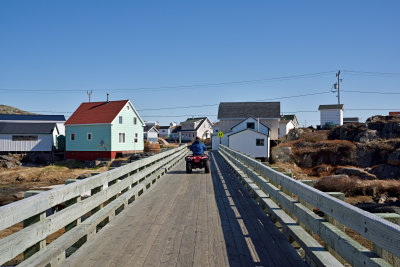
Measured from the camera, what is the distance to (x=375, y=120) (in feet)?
167

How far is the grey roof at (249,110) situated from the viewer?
60.0 m

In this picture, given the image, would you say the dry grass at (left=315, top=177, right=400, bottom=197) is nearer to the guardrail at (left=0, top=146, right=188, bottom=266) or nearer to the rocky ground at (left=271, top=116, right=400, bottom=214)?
the rocky ground at (left=271, top=116, right=400, bottom=214)

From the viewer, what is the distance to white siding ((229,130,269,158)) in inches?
1891

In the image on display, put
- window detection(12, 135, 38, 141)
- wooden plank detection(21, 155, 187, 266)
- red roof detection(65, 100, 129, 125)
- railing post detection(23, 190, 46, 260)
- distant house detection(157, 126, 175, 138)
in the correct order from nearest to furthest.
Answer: wooden plank detection(21, 155, 187, 266), railing post detection(23, 190, 46, 260), red roof detection(65, 100, 129, 125), window detection(12, 135, 38, 141), distant house detection(157, 126, 175, 138)

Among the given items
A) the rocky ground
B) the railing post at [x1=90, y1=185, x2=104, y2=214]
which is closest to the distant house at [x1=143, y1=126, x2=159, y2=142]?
the rocky ground

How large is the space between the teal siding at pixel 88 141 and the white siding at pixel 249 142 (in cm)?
1620

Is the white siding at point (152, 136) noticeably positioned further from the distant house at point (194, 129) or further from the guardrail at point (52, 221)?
the guardrail at point (52, 221)

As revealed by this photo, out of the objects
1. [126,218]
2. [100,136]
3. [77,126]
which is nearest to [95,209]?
[126,218]

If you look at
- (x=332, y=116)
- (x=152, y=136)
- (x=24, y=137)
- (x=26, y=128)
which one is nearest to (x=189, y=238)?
(x=24, y=137)

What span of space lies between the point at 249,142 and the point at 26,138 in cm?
3037

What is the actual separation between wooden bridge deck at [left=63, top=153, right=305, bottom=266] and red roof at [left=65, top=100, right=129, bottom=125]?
3783 centimetres

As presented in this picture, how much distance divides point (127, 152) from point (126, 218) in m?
40.9

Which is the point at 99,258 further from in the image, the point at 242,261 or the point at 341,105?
the point at 341,105

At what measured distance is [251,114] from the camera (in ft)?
197
